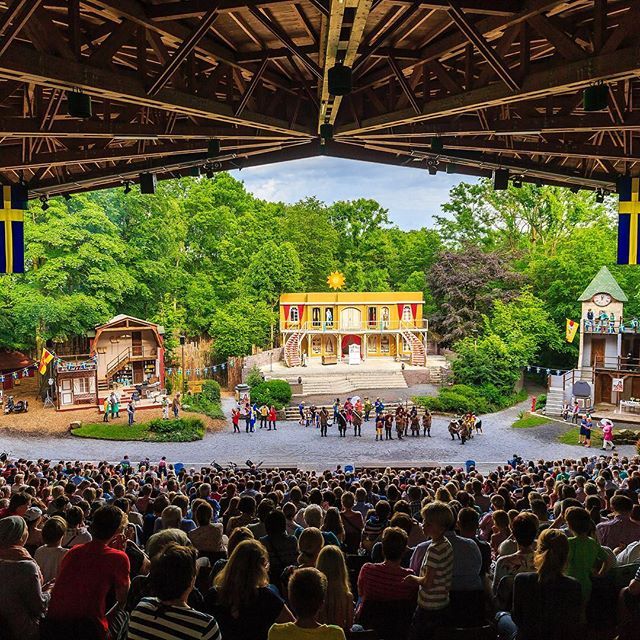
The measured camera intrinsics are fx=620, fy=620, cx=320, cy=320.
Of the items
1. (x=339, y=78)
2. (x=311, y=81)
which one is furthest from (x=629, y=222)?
(x=339, y=78)

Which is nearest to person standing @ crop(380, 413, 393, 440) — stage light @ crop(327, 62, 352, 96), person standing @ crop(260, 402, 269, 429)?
person standing @ crop(260, 402, 269, 429)

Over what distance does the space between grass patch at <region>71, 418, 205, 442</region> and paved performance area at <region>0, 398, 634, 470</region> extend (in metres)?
0.49

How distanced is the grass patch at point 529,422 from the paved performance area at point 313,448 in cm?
75

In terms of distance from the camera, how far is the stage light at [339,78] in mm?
7824

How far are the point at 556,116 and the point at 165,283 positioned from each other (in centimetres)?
2663

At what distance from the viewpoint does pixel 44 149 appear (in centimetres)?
1284

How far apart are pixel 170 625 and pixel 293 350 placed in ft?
119

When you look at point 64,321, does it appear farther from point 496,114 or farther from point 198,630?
point 198,630

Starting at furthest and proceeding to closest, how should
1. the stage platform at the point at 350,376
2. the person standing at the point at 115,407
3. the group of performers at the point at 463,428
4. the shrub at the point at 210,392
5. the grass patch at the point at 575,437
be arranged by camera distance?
1. the stage platform at the point at 350,376
2. the shrub at the point at 210,392
3. the person standing at the point at 115,407
4. the group of performers at the point at 463,428
5. the grass patch at the point at 575,437

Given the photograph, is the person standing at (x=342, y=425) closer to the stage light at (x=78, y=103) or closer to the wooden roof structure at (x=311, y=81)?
the wooden roof structure at (x=311, y=81)

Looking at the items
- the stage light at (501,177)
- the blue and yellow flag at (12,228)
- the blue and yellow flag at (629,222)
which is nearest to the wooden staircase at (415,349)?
the stage light at (501,177)

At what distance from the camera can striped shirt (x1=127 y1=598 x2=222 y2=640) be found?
2.67 m

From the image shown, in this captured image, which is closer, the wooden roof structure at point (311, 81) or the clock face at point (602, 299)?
the wooden roof structure at point (311, 81)

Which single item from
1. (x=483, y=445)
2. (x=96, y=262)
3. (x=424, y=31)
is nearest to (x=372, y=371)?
(x=483, y=445)
